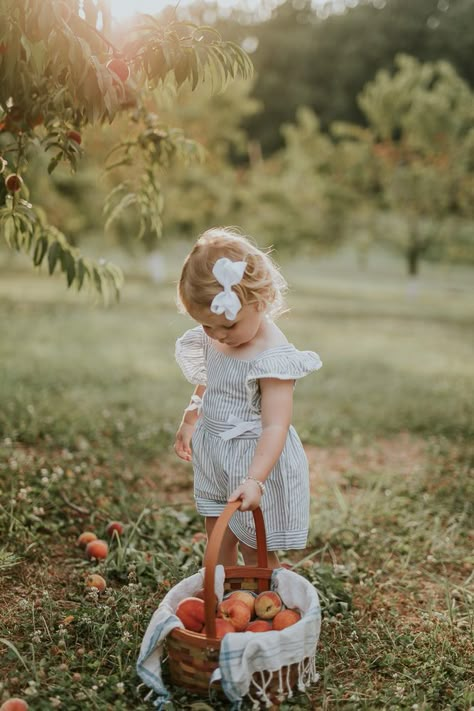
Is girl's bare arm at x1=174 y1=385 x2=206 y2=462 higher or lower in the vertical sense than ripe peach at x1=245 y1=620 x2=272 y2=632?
higher

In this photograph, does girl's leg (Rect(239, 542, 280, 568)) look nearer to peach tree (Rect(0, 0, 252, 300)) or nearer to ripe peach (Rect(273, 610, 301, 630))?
ripe peach (Rect(273, 610, 301, 630))

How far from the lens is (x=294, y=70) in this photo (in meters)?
42.8

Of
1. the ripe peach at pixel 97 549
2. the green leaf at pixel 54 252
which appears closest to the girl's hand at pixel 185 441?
the ripe peach at pixel 97 549

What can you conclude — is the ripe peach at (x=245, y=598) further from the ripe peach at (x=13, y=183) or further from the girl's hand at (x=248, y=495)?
the ripe peach at (x=13, y=183)

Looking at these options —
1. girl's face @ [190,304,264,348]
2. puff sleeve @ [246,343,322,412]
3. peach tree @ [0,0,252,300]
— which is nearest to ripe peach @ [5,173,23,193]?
peach tree @ [0,0,252,300]

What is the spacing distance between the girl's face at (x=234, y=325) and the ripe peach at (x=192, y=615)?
3.24ft

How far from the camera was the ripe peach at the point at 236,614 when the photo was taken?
8.76 feet

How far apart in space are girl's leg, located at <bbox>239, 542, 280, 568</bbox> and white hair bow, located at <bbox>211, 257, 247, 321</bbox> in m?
1.05

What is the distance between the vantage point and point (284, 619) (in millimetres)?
2662

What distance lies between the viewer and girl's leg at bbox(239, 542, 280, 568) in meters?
3.08

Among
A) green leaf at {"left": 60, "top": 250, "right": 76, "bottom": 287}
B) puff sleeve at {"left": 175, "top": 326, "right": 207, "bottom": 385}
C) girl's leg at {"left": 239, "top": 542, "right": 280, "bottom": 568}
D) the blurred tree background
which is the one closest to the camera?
girl's leg at {"left": 239, "top": 542, "right": 280, "bottom": 568}

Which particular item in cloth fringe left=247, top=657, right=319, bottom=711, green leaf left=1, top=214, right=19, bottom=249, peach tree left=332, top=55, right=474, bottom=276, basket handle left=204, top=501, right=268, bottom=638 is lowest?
cloth fringe left=247, top=657, right=319, bottom=711

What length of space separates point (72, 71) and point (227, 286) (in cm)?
98

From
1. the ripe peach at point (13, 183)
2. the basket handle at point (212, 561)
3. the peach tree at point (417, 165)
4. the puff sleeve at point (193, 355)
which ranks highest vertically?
the peach tree at point (417, 165)
